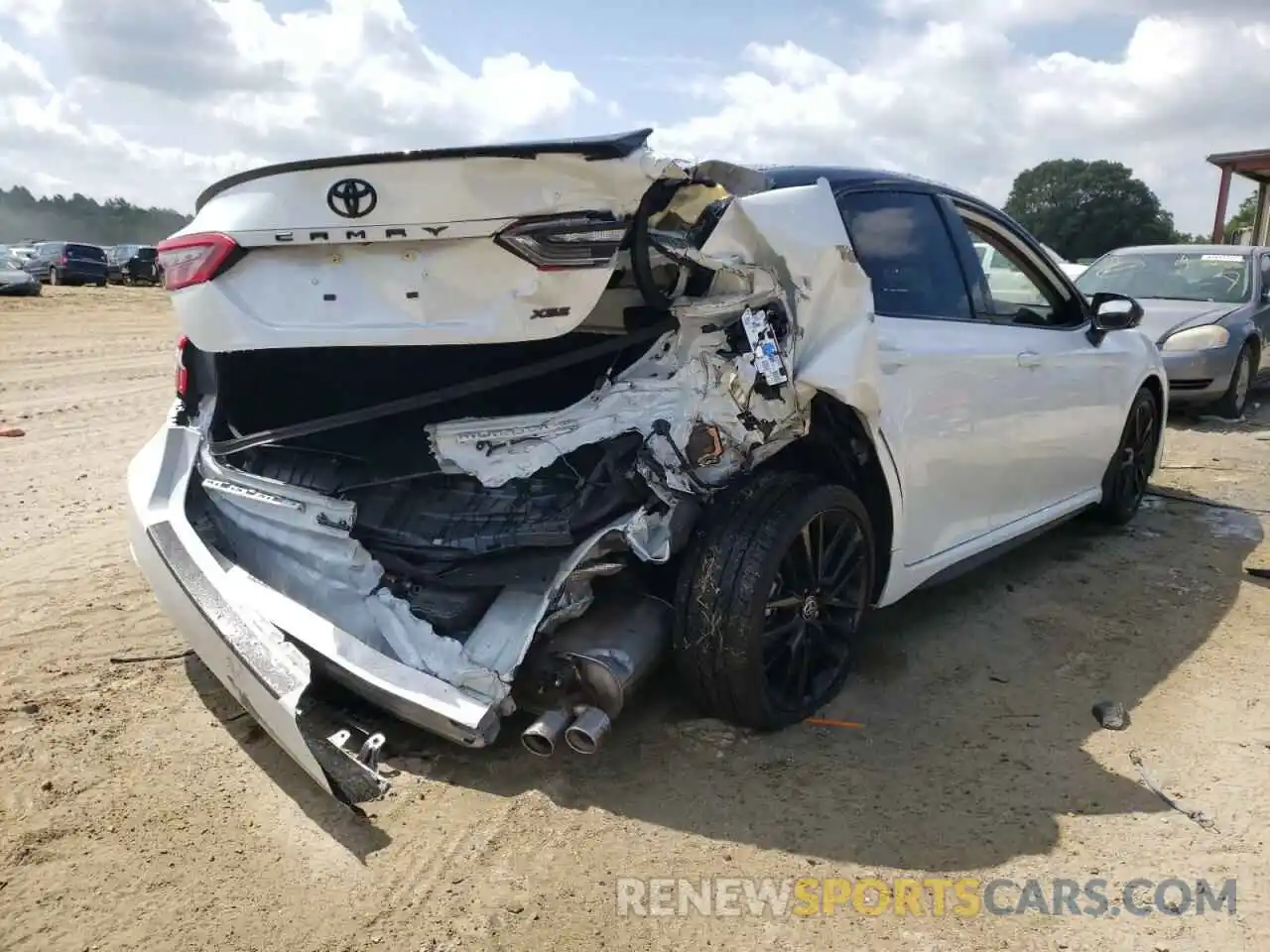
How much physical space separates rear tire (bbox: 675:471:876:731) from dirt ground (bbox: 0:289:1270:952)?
0.14 meters

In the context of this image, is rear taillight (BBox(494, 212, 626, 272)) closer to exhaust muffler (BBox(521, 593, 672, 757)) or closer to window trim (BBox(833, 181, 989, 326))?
window trim (BBox(833, 181, 989, 326))

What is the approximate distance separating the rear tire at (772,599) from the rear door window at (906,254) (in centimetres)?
75

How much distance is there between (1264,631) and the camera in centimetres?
413

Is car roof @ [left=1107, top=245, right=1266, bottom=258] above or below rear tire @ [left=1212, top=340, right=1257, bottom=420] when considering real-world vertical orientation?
above

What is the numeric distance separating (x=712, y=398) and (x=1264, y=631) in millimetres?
2788

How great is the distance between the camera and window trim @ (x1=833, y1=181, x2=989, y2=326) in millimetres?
3418

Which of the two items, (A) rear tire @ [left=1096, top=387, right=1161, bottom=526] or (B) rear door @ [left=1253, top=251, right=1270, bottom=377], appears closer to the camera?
(A) rear tire @ [left=1096, top=387, right=1161, bottom=526]

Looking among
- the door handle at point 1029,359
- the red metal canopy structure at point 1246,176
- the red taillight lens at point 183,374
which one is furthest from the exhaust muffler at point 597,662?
the red metal canopy structure at point 1246,176

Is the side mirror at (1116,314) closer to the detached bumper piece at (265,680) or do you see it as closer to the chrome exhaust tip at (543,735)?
the chrome exhaust tip at (543,735)

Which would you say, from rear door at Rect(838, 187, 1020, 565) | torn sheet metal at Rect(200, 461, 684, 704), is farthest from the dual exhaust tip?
rear door at Rect(838, 187, 1020, 565)

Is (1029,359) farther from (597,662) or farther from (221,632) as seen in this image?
(221,632)

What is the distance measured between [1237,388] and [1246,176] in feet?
51.7

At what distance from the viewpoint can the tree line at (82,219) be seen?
61.6 m

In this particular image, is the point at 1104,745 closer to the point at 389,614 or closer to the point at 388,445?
the point at 389,614
